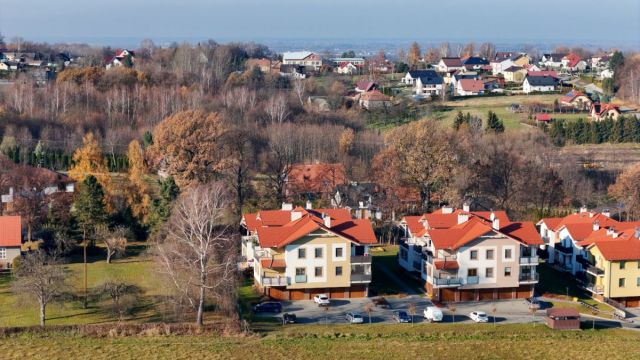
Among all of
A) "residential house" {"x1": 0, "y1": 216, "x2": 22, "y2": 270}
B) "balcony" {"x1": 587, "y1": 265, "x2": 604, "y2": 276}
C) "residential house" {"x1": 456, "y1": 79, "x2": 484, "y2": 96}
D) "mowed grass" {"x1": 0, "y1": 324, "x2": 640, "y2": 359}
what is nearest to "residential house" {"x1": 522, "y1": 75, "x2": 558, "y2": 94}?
"residential house" {"x1": 456, "y1": 79, "x2": 484, "y2": 96}

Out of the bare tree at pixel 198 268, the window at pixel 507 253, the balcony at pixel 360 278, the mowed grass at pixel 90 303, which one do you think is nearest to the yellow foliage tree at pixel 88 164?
the mowed grass at pixel 90 303

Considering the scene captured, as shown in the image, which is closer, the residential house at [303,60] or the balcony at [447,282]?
the balcony at [447,282]

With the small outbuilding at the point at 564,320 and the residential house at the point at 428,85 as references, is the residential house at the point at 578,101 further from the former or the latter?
the small outbuilding at the point at 564,320

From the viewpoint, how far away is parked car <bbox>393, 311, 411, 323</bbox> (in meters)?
29.0

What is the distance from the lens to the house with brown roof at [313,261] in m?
31.7

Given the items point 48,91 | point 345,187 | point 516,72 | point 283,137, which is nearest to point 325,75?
point 516,72

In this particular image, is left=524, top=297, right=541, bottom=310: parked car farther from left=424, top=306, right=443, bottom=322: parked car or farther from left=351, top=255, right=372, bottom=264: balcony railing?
left=351, top=255, right=372, bottom=264: balcony railing

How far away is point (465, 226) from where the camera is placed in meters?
33.8

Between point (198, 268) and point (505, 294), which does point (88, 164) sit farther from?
point (505, 294)

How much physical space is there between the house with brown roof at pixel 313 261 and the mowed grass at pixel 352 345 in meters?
3.74

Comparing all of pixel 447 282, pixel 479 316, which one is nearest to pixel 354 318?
pixel 479 316

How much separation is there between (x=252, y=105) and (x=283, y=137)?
637 inches

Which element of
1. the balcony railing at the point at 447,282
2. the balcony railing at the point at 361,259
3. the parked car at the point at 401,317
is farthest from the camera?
the balcony railing at the point at 361,259

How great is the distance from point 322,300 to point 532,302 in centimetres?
827
